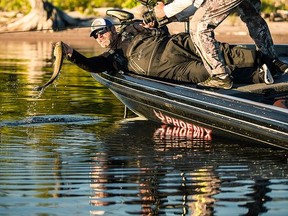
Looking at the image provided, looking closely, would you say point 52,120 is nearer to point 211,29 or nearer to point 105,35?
point 105,35

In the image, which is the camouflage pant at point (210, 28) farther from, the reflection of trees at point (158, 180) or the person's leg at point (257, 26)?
the reflection of trees at point (158, 180)

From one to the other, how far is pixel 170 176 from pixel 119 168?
53cm

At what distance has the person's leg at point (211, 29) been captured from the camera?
1055cm

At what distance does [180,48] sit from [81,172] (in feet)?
9.17

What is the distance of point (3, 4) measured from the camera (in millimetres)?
30969

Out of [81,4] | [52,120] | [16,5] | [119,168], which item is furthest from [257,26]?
[16,5]

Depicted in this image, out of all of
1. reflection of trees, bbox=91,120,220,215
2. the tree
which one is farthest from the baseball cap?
the tree

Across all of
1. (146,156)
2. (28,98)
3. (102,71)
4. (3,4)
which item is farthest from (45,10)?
A: (146,156)

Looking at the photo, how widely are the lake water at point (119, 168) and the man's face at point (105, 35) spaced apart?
83cm

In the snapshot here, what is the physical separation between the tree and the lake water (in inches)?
583

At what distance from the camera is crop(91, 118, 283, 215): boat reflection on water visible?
7707mm

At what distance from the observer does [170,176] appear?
8.73m

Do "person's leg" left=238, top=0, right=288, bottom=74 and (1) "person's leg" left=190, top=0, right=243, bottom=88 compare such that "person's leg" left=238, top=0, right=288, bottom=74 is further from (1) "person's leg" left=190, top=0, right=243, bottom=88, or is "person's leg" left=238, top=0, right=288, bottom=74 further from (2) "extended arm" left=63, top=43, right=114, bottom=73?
(2) "extended arm" left=63, top=43, right=114, bottom=73

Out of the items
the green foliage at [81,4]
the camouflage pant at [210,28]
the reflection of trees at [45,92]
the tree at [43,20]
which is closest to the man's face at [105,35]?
the camouflage pant at [210,28]
